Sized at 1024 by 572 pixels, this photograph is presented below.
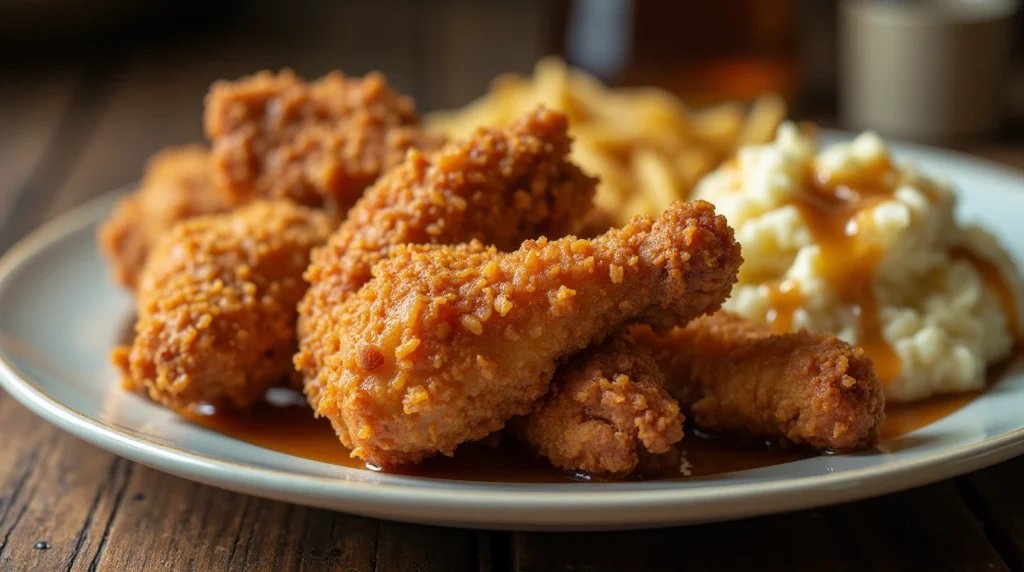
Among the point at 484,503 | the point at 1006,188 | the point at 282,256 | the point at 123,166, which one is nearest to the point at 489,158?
the point at 282,256

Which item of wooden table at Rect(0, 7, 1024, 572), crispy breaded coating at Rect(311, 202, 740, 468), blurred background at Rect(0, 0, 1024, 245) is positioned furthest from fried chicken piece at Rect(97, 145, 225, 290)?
blurred background at Rect(0, 0, 1024, 245)

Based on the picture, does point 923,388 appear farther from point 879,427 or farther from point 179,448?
point 179,448

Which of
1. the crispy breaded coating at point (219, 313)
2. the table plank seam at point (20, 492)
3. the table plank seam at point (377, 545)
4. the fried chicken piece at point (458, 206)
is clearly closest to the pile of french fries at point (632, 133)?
the fried chicken piece at point (458, 206)

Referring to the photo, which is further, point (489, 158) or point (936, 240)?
point (936, 240)

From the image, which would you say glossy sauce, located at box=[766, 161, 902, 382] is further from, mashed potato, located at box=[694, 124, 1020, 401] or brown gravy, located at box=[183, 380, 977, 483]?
brown gravy, located at box=[183, 380, 977, 483]

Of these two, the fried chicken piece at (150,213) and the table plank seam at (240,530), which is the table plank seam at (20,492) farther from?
the fried chicken piece at (150,213)

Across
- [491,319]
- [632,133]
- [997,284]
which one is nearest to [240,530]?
[491,319]

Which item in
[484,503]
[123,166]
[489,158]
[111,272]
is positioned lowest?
[123,166]
